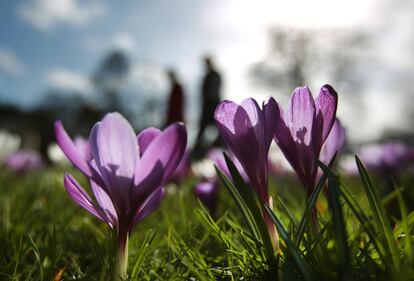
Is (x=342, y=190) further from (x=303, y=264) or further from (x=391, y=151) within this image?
(x=391, y=151)

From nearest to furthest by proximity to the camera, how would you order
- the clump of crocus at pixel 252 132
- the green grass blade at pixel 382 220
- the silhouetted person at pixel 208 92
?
1. the green grass blade at pixel 382 220
2. the clump of crocus at pixel 252 132
3. the silhouetted person at pixel 208 92

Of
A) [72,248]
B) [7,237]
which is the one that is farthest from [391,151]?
[7,237]

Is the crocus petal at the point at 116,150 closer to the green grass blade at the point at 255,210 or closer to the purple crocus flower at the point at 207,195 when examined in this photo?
the green grass blade at the point at 255,210

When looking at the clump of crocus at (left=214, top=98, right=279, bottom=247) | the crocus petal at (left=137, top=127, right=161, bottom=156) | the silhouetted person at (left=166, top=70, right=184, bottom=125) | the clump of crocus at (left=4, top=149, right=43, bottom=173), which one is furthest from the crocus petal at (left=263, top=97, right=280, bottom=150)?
the silhouetted person at (left=166, top=70, right=184, bottom=125)

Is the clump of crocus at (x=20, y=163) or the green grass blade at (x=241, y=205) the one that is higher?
the green grass blade at (x=241, y=205)

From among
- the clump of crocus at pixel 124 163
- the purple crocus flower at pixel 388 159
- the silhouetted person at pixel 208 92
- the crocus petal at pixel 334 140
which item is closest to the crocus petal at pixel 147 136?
the clump of crocus at pixel 124 163

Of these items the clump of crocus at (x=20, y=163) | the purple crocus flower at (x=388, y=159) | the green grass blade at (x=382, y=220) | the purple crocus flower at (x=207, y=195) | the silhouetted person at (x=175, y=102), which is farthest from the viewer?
the silhouetted person at (x=175, y=102)

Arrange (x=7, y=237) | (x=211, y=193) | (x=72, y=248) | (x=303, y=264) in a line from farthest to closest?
(x=211, y=193), (x=72, y=248), (x=7, y=237), (x=303, y=264)
